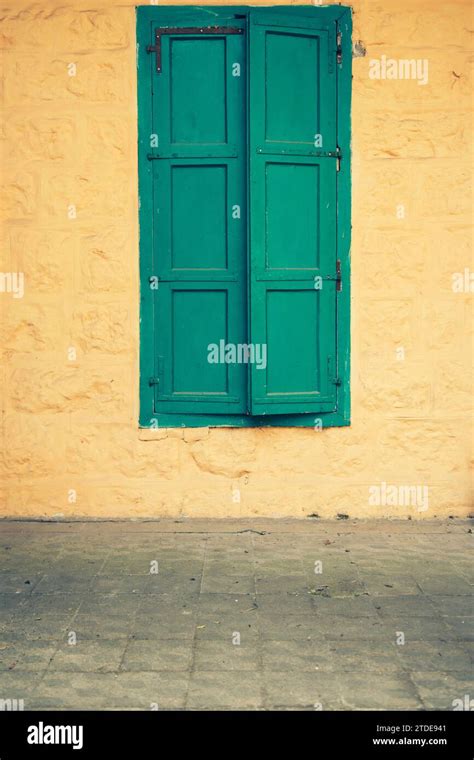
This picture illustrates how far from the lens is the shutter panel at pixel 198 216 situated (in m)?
6.00

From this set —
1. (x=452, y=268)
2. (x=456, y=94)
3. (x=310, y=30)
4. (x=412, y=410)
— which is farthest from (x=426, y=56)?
(x=412, y=410)

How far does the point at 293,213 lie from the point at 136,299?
3.51ft


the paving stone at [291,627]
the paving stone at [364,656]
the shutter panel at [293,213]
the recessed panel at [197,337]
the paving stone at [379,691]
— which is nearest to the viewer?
the paving stone at [379,691]

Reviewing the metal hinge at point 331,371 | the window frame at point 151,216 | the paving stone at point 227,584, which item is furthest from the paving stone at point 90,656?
the metal hinge at point 331,371

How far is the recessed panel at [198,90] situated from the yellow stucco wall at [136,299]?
0.90 ft

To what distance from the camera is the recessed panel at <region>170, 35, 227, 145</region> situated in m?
6.00

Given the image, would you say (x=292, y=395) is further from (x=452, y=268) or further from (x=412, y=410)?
(x=452, y=268)

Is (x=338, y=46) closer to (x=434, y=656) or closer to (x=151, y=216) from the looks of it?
(x=151, y=216)

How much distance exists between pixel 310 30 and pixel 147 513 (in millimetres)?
3027

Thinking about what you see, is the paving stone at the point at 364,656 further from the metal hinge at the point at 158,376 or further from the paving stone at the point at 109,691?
the metal hinge at the point at 158,376

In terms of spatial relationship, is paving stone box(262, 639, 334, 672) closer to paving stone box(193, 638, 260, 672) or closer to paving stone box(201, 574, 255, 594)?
paving stone box(193, 638, 260, 672)

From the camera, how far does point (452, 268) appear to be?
6.14 meters

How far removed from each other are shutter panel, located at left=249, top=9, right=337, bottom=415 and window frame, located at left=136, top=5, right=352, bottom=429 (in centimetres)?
5
